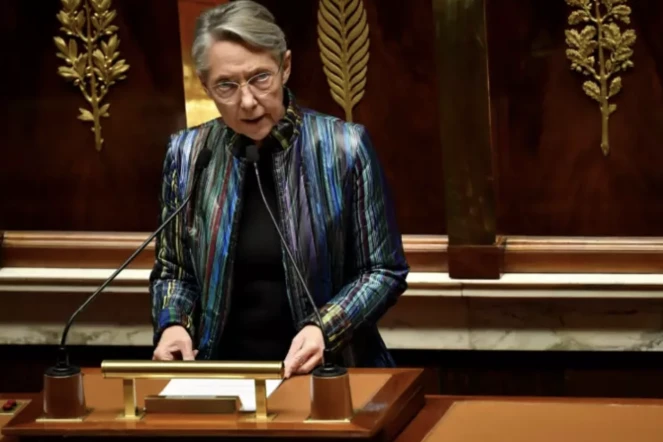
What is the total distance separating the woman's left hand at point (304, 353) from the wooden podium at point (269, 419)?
2 cm

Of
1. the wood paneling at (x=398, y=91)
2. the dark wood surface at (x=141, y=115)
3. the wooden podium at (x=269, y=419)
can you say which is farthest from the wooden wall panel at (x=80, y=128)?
the wooden podium at (x=269, y=419)

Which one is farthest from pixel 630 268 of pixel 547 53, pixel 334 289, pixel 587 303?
pixel 334 289

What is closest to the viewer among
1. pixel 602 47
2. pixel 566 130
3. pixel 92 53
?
pixel 602 47

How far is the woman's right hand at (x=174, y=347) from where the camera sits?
2.72 metres

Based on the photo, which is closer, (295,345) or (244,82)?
(295,345)

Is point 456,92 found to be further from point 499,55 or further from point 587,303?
point 587,303

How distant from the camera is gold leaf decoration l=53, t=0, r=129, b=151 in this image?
4355mm

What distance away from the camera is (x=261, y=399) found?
234 cm

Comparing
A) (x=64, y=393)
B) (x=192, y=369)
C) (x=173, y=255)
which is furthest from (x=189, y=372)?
(x=173, y=255)

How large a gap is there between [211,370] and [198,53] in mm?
712

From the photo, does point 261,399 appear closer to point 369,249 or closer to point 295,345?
point 295,345

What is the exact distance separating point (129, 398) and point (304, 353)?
0.37 meters

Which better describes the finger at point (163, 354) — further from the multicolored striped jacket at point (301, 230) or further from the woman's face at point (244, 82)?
the woman's face at point (244, 82)

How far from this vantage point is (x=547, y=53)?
4.05m
